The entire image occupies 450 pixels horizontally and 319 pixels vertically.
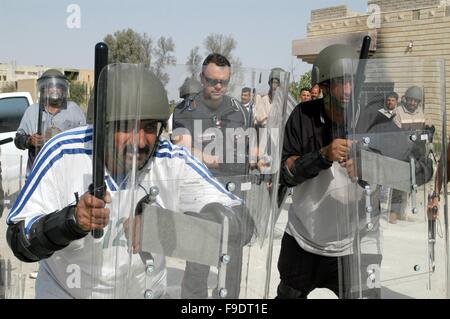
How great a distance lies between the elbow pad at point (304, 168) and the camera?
273 cm

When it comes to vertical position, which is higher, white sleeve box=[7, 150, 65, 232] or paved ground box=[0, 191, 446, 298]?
white sleeve box=[7, 150, 65, 232]

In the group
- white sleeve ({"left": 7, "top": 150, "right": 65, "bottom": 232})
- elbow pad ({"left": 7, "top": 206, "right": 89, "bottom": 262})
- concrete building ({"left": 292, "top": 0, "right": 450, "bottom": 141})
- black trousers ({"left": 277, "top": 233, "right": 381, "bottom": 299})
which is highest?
concrete building ({"left": 292, "top": 0, "right": 450, "bottom": 141})

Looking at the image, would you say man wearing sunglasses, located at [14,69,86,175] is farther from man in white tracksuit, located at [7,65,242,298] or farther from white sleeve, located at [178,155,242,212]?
white sleeve, located at [178,155,242,212]

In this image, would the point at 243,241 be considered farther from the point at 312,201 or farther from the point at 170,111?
the point at 312,201

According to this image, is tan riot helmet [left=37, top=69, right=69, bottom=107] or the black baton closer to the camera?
the black baton

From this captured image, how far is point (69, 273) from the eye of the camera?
2010 mm

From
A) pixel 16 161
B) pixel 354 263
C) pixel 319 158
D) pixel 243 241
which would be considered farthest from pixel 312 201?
pixel 16 161

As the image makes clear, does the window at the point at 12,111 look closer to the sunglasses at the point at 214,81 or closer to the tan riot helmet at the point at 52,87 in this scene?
the tan riot helmet at the point at 52,87

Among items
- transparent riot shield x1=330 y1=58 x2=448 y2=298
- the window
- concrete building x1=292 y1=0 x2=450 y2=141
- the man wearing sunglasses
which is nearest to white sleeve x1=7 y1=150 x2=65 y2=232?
transparent riot shield x1=330 y1=58 x2=448 y2=298

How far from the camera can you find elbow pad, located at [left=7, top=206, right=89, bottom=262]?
5.83ft

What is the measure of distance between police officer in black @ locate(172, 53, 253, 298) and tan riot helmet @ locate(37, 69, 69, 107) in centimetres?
292

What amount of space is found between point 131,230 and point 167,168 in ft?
0.90

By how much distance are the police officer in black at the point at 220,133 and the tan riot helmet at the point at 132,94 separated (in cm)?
14

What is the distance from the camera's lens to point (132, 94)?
5.87 feet
